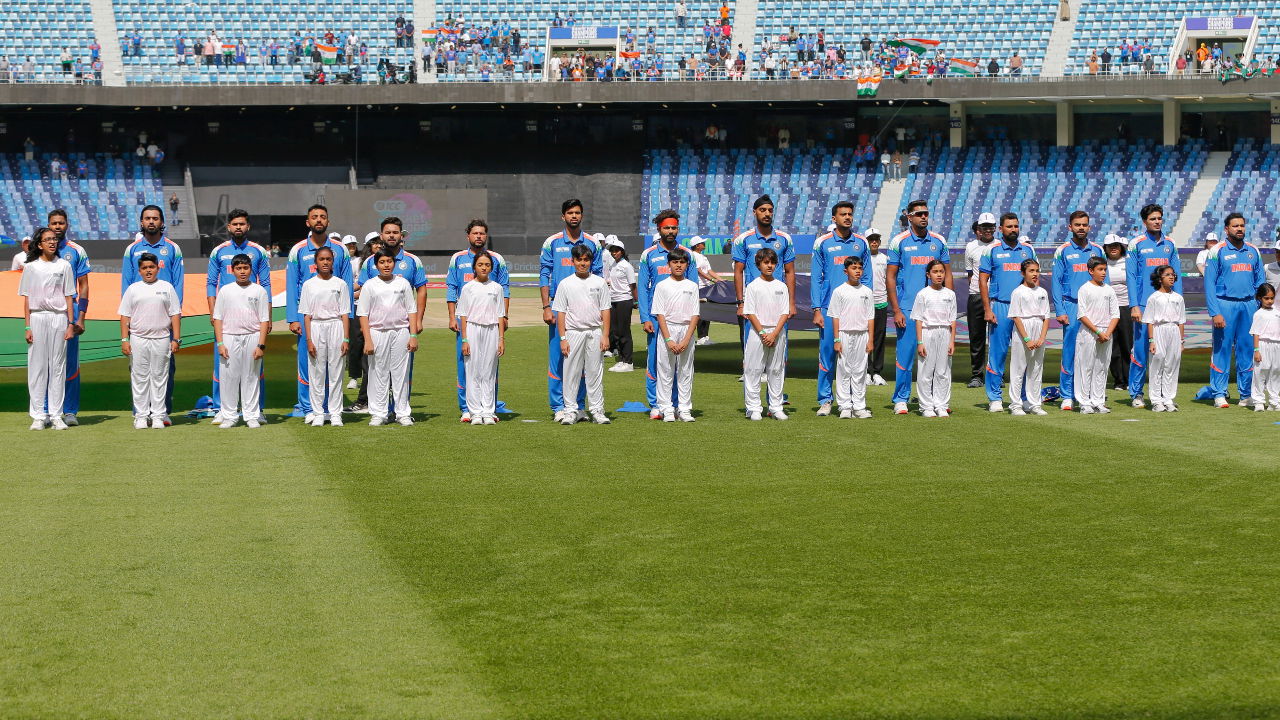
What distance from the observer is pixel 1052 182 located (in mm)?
→ 42094

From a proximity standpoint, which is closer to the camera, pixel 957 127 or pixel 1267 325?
pixel 1267 325

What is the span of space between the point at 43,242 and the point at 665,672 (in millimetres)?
8898

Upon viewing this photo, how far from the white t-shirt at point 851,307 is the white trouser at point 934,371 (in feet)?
1.85

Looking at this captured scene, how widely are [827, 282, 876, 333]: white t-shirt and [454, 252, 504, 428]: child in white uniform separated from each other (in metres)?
3.00

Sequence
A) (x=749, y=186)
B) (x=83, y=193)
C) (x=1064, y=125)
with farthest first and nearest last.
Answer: (x=749, y=186) < (x=83, y=193) < (x=1064, y=125)

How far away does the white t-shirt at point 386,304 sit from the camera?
12484 mm

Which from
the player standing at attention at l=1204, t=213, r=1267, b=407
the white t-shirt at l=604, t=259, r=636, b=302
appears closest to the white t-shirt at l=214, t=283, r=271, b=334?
the white t-shirt at l=604, t=259, r=636, b=302

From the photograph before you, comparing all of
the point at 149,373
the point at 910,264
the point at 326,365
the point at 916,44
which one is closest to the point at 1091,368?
the point at 910,264

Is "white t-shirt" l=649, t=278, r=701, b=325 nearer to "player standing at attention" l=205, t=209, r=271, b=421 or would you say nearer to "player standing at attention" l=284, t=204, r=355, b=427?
"player standing at attention" l=284, t=204, r=355, b=427

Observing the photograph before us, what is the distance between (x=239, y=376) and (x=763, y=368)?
15.1ft

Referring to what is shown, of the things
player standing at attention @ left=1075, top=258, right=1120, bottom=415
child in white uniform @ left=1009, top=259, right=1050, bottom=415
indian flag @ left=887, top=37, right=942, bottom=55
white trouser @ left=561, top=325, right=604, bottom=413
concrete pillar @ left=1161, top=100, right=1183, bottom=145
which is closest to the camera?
white trouser @ left=561, top=325, right=604, bottom=413

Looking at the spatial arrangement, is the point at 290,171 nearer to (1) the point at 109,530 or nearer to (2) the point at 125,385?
(2) the point at 125,385

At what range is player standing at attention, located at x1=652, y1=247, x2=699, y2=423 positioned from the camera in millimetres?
12664

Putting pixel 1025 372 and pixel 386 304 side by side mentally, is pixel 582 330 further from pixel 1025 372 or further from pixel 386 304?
Result: pixel 1025 372
